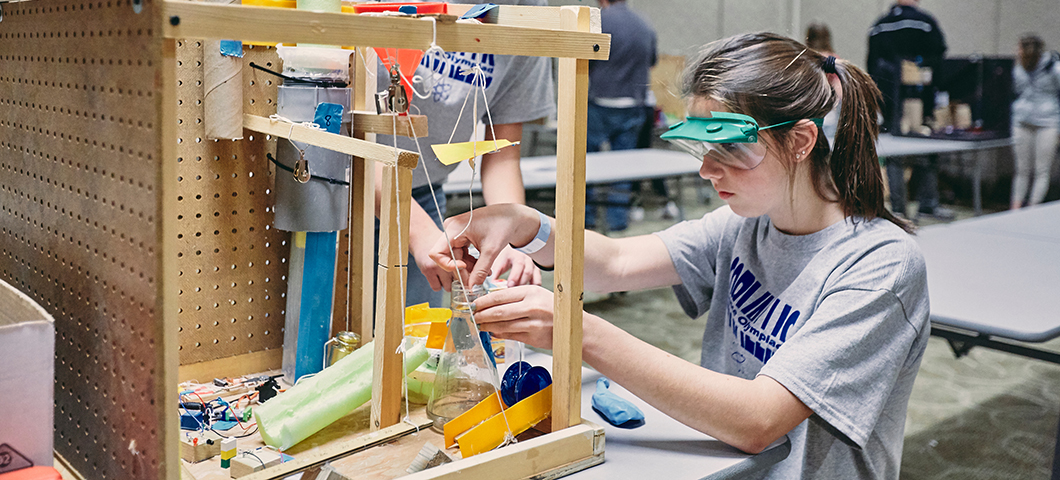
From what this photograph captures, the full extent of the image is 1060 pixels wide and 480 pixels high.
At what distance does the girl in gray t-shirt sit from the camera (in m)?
1.05

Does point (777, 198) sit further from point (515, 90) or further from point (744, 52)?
point (515, 90)

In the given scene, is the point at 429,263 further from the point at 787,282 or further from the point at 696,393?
the point at 787,282

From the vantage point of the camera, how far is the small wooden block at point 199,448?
976 mm

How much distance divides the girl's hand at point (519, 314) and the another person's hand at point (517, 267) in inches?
13.1

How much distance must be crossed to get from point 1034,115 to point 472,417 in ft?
22.6

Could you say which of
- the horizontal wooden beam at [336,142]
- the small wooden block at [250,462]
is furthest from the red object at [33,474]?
the horizontal wooden beam at [336,142]

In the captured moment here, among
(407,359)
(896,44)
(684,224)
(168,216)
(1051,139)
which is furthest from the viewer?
(1051,139)

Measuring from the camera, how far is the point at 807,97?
1.22m

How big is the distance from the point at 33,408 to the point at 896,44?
20.8ft

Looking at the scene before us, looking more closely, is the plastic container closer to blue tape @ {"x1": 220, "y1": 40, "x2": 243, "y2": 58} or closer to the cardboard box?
blue tape @ {"x1": 220, "y1": 40, "x2": 243, "y2": 58}

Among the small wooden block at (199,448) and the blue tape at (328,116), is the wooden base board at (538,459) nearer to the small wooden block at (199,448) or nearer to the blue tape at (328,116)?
the small wooden block at (199,448)

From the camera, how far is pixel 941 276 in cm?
216

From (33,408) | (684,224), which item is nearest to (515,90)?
(684,224)

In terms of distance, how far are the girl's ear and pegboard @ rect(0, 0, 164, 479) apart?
0.90 m
